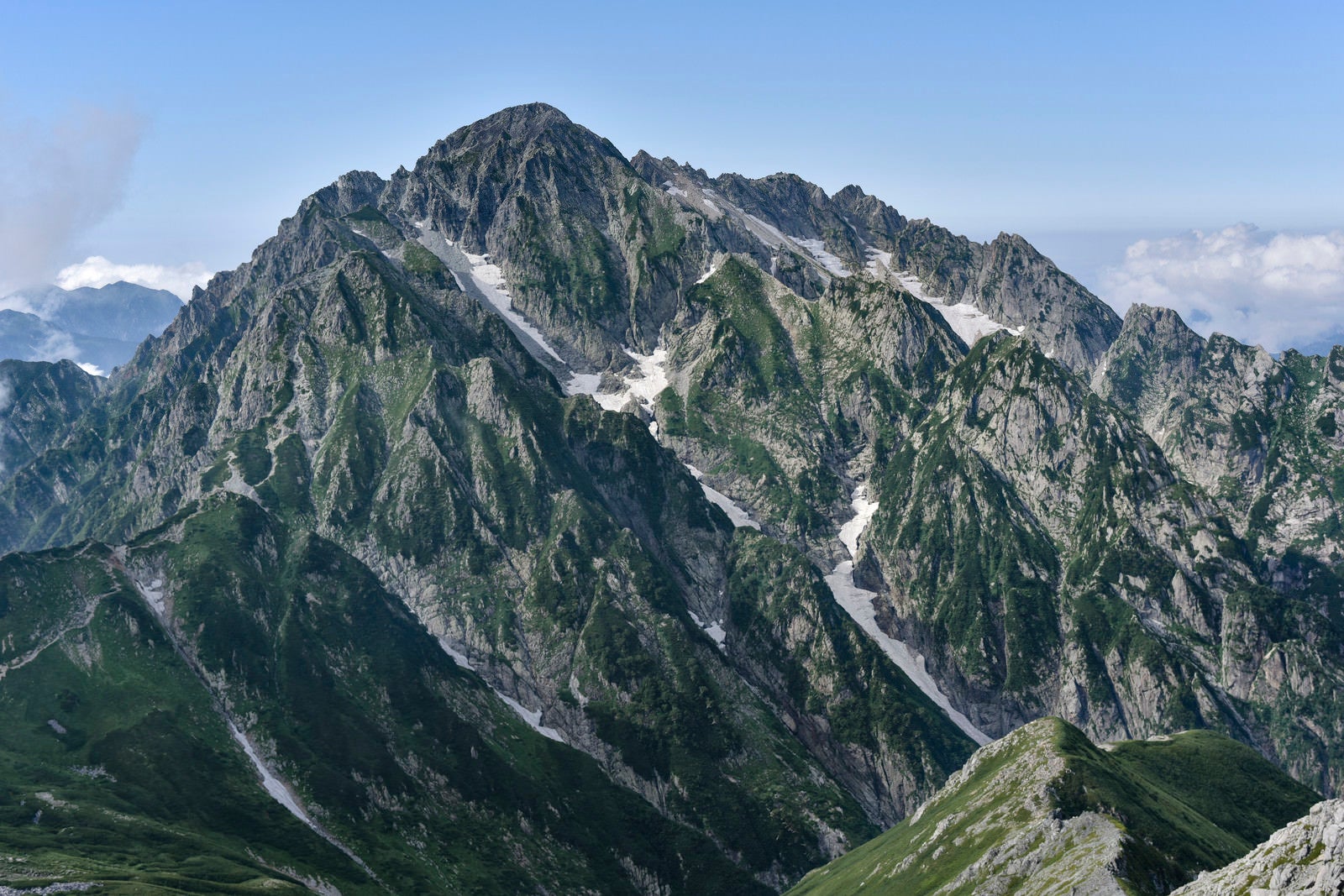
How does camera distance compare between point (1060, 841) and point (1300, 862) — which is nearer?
point (1300, 862)

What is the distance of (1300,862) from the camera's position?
92.1m

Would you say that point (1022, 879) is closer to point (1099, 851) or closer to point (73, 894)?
point (1099, 851)

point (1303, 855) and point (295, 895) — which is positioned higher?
point (295, 895)

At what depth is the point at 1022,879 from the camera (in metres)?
157

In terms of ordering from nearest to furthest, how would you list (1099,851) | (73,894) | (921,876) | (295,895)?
1. (1099,851)
2. (73,894)
3. (921,876)
4. (295,895)

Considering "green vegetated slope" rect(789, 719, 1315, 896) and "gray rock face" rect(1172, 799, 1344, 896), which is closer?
"gray rock face" rect(1172, 799, 1344, 896)

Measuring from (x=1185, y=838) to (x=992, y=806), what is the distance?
31942 mm

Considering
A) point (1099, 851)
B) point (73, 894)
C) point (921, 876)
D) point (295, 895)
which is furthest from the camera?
point (295, 895)

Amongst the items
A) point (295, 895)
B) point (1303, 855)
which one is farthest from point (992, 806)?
point (295, 895)

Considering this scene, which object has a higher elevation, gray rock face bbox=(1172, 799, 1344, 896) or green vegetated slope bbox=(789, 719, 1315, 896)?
gray rock face bbox=(1172, 799, 1344, 896)

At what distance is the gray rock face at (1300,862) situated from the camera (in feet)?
285

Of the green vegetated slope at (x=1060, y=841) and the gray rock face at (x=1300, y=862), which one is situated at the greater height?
the gray rock face at (x=1300, y=862)

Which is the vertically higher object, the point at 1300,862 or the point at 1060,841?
the point at 1300,862

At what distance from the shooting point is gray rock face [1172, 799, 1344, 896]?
Answer: 86875 mm
